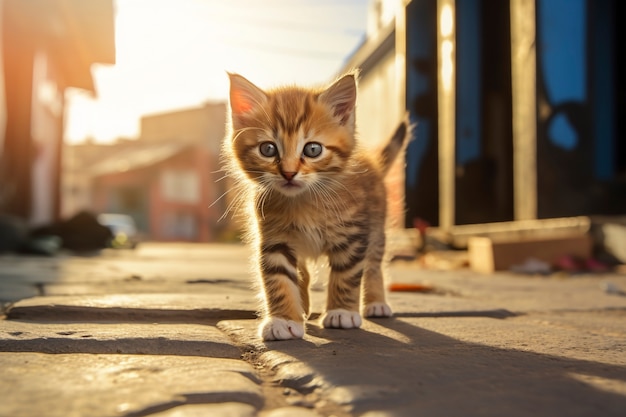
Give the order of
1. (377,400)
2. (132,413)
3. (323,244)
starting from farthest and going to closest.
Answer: (323,244), (377,400), (132,413)

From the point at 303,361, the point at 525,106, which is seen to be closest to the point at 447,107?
the point at 525,106

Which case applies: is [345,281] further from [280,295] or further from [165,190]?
[165,190]

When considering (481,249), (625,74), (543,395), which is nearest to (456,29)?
(625,74)

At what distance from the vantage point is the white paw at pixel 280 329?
6.30ft

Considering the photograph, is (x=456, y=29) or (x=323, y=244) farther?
(x=456, y=29)

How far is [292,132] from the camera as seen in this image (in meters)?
2.32

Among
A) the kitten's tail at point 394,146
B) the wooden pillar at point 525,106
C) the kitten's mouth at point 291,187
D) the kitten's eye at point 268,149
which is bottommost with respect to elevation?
the kitten's mouth at point 291,187

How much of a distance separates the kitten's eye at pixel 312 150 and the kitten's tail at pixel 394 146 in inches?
32.3

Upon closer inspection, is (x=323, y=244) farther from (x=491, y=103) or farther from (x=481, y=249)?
(x=491, y=103)

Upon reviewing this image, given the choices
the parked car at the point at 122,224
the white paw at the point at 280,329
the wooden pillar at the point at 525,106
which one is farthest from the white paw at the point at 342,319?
the parked car at the point at 122,224

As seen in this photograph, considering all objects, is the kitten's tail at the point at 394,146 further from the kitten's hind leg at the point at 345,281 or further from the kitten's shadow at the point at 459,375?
the kitten's shadow at the point at 459,375

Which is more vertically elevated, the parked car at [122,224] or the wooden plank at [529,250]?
the parked car at [122,224]

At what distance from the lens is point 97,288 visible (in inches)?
124

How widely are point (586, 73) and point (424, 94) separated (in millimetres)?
2633
